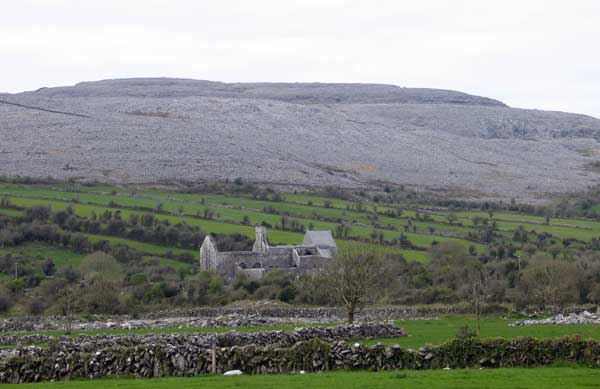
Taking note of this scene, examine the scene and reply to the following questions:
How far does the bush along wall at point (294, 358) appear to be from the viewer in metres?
25.5

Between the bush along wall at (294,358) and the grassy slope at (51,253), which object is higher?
the bush along wall at (294,358)

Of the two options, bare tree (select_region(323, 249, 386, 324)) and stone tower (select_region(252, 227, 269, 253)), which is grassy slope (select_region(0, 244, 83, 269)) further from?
bare tree (select_region(323, 249, 386, 324))

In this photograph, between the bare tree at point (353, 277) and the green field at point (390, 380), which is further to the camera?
the bare tree at point (353, 277)

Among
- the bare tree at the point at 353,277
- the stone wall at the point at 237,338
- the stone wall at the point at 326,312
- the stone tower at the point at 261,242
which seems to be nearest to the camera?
the stone wall at the point at 237,338

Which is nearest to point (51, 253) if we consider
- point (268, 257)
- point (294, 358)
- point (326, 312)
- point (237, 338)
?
point (268, 257)

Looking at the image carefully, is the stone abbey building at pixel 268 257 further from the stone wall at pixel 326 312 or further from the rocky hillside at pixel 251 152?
the rocky hillside at pixel 251 152

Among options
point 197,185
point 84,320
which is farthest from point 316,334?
point 197,185

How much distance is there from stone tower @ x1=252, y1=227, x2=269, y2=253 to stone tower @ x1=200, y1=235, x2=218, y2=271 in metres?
3.95

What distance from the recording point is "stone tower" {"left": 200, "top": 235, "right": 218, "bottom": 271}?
3083 inches

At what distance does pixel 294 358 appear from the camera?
25.8 meters

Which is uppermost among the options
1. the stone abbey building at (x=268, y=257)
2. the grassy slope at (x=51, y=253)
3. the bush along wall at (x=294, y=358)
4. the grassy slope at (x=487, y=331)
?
the bush along wall at (x=294, y=358)

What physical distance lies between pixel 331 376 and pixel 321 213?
83641mm

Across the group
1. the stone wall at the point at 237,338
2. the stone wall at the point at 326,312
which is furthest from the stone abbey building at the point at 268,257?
the stone wall at the point at 237,338

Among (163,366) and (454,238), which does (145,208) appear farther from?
(163,366)
